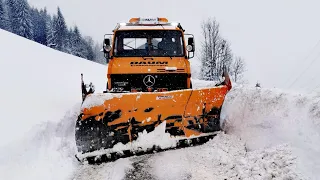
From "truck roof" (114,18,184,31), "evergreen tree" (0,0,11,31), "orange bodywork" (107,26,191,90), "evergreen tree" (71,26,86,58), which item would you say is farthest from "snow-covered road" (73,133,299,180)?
"evergreen tree" (71,26,86,58)

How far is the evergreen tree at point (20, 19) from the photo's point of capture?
55.7 meters

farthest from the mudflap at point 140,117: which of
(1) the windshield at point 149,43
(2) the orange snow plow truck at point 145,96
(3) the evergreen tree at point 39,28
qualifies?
(3) the evergreen tree at point 39,28

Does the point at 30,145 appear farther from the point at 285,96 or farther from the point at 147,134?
the point at 285,96

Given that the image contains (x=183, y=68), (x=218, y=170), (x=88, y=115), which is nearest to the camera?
(x=218, y=170)

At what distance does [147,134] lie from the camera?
17.5ft

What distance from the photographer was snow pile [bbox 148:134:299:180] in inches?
161

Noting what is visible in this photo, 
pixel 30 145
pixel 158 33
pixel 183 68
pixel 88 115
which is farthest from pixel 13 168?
pixel 158 33

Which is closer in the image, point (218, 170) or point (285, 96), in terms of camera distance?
point (218, 170)

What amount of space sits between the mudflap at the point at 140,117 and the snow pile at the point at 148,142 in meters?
0.05

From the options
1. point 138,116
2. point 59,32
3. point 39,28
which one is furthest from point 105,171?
point 39,28

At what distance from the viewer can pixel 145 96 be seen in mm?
5348

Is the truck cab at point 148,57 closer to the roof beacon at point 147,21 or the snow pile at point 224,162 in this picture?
the roof beacon at point 147,21

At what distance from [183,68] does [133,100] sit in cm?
185

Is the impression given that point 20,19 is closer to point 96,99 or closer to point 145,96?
point 96,99
